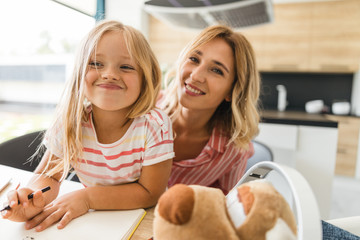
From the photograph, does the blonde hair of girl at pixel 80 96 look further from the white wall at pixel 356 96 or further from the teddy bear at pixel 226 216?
the white wall at pixel 356 96

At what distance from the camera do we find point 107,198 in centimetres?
67

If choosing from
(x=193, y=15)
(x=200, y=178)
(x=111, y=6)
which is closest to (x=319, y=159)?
(x=200, y=178)

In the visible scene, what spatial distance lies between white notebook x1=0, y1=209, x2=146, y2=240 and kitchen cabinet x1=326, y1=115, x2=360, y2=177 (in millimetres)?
3305

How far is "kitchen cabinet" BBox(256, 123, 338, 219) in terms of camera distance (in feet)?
5.80

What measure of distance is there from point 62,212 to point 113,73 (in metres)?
0.39

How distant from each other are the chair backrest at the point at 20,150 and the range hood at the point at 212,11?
3.62ft

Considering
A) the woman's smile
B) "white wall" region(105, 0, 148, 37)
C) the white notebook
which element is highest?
"white wall" region(105, 0, 148, 37)

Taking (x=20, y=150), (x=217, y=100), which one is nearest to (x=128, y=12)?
(x=20, y=150)

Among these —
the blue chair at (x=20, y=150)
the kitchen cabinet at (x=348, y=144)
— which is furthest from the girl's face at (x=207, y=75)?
the kitchen cabinet at (x=348, y=144)

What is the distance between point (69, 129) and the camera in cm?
78

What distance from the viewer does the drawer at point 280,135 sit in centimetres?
183

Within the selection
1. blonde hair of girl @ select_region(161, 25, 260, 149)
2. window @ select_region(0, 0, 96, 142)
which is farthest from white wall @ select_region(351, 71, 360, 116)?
window @ select_region(0, 0, 96, 142)

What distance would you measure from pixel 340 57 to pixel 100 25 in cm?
348

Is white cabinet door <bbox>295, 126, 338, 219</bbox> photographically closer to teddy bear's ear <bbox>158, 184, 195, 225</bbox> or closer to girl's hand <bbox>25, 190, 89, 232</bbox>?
girl's hand <bbox>25, 190, 89, 232</bbox>
